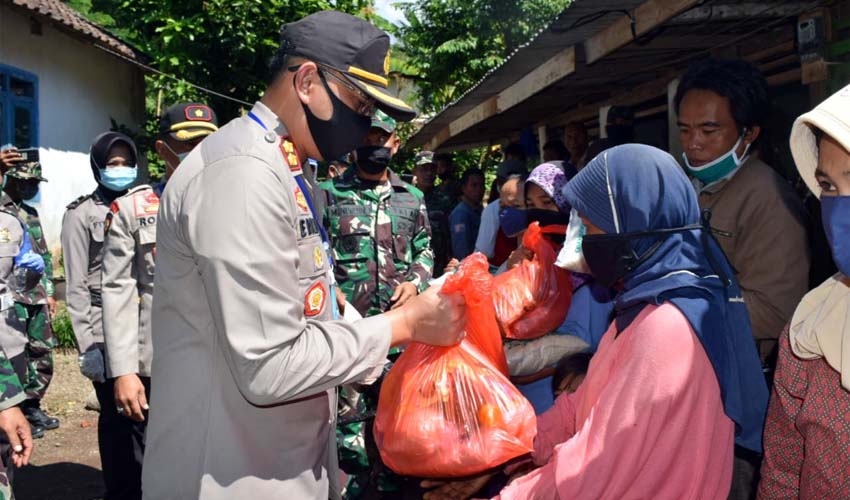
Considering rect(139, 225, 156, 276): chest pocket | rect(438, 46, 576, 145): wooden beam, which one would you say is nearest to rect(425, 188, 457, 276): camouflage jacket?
rect(438, 46, 576, 145): wooden beam

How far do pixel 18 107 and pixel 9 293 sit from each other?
32.0 ft

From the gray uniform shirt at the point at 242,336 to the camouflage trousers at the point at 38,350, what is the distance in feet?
16.0

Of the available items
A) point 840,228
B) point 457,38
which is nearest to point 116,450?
point 840,228

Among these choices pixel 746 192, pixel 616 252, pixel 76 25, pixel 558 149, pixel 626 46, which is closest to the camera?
pixel 616 252

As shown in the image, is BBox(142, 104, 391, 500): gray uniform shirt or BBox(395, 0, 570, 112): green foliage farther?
BBox(395, 0, 570, 112): green foliage

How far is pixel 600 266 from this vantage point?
2061 millimetres

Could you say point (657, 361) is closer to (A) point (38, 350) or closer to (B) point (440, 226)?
(A) point (38, 350)

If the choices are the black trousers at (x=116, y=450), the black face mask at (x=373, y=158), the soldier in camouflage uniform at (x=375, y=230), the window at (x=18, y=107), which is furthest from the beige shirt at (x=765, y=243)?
the window at (x=18, y=107)

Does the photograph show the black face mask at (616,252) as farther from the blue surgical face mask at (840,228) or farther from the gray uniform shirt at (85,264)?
the gray uniform shirt at (85,264)

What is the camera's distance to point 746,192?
290cm

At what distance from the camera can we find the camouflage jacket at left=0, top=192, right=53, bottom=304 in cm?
587

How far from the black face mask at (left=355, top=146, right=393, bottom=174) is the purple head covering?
3.27ft

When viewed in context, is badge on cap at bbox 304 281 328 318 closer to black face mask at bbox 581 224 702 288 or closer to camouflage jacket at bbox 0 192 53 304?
black face mask at bbox 581 224 702 288

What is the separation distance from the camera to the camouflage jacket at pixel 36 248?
19.3 feet
